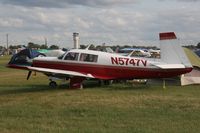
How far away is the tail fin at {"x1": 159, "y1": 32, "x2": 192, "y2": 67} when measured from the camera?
15.6 meters

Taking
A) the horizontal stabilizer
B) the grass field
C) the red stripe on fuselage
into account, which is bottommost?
the grass field

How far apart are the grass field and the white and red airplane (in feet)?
8.65

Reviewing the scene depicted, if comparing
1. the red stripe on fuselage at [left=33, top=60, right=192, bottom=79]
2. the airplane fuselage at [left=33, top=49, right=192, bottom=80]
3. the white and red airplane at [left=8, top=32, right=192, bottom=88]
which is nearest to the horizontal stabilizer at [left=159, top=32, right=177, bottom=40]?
the white and red airplane at [left=8, top=32, right=192, bottom=88]

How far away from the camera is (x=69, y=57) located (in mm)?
17203

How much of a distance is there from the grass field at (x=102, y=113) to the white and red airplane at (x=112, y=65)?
104 inches

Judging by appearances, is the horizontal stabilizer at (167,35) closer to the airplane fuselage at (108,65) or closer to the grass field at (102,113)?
the airplane fuselage at (108,65)

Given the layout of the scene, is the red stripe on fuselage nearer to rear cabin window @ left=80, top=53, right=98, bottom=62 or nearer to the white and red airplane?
the white and red airplane

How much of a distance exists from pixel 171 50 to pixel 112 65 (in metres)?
2.60

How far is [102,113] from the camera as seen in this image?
379 inches

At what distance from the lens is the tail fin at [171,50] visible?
15.6 m

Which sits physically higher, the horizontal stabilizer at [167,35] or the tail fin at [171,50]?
the horizontal stabilizer at [167,35]

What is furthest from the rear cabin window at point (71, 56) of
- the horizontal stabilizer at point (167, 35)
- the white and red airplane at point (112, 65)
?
the horizontal stabilizer at point (167, 35)

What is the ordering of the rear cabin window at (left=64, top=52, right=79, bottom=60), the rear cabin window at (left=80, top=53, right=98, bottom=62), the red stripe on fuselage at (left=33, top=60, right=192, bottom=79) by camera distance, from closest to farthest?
1. the red stripe on fuselage at (left=33, top=60, right=192, bottom=79)
2. the rear cabin window at (left=80, top=53, right=98, bottom=62)
3. the rear cabin window at (left=64, top=52, right=79, bottom=60)

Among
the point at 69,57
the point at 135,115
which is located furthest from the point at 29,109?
the point at 69,57
